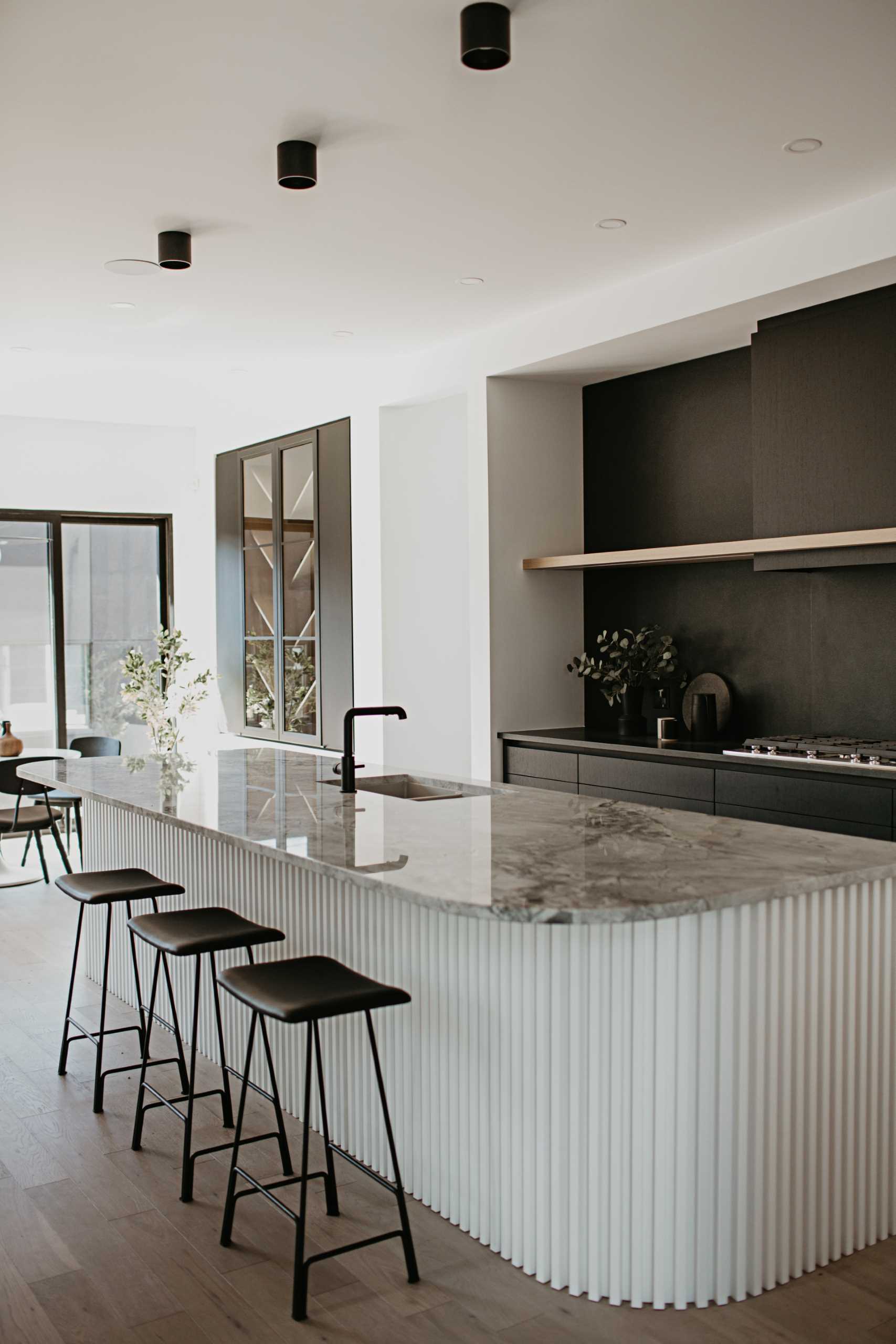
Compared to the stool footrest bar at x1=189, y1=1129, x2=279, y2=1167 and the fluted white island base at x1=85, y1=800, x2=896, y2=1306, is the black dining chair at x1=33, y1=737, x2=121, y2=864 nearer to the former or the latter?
the stool footrest bar at x1=189, y1=1129, x2=279, y2=1167

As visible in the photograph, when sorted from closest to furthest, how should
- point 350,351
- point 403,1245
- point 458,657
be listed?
point 403,1245 < point 350,351 < point 458,657

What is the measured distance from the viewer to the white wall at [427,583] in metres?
6.51

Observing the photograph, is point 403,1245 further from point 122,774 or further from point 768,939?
point 122,774

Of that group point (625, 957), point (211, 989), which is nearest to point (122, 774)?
point (211, 989)

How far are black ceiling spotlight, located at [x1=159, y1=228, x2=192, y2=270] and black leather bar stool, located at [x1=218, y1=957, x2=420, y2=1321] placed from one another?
273 centimetres

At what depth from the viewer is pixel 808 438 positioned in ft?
14.3

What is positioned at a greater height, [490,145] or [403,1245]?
[490,145]

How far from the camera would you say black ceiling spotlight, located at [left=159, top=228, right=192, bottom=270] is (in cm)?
423

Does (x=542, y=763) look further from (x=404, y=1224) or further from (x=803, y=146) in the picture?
(x=404, y=1224)

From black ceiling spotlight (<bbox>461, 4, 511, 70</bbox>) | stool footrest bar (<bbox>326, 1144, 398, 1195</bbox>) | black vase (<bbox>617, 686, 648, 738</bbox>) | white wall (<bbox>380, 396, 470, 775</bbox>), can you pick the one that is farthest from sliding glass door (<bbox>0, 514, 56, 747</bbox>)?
black ceiling spotlight (<bbox>461, 4, 511, 70</bbox>)

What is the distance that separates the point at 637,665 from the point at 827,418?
1.65 meters

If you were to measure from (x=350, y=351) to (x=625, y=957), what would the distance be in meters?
4.57

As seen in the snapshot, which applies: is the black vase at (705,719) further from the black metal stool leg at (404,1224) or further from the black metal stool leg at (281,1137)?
the black metal stool leg at (404,1224)

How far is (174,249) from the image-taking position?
13.9 feet
